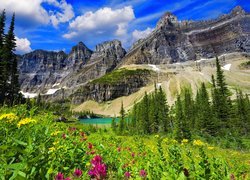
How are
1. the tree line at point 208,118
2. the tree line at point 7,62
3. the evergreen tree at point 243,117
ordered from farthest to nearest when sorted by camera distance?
the evergreen tree at point 243,117, the tree line at point 208,118, the tree line at point 7,62

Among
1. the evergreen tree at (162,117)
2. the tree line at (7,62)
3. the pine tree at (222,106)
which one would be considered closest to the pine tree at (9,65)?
the tree line at (7,62)

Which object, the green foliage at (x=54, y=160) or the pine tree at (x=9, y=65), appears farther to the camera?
the pine tree at (x=9, y=65)

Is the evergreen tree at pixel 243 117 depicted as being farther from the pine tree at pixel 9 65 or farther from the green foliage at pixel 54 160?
the green foliage at pixel 54 160

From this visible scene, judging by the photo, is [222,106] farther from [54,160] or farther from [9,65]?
[54,160]

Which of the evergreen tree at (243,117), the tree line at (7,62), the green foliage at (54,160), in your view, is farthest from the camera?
the evergreen tree at (243,117)

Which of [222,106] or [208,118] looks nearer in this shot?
[208,118]

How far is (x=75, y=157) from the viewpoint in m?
5.25

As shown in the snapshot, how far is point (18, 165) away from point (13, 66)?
223 feet

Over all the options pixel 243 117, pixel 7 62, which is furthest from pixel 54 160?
pixel 243 117

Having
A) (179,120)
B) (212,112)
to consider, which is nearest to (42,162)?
(179,120)

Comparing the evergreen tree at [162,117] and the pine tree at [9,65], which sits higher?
the pine tree at [9,65]

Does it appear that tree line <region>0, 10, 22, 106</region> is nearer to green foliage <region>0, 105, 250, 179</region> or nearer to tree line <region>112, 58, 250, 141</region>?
tree line <region>112, 58, 250, 141</region>

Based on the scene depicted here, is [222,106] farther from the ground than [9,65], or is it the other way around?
[9,65]

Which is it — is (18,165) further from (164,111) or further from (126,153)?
(164,111)
